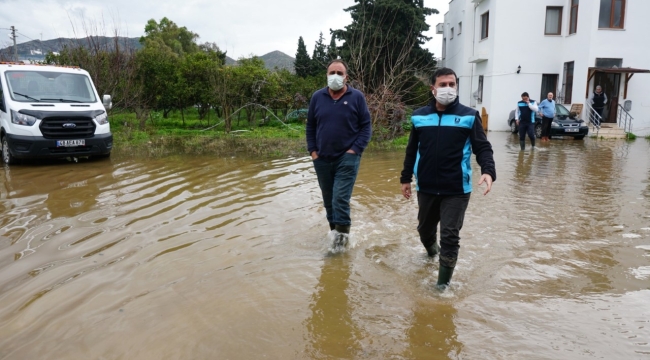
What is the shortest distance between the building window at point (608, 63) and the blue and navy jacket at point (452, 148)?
20.1 meters

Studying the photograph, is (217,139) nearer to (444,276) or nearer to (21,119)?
(21,119)

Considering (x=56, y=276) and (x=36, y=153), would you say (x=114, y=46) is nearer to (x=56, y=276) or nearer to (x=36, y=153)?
(x=36, y=153)

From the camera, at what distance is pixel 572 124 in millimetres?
17531

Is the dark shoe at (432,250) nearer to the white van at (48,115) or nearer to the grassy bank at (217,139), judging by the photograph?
the grassy bank at (217,139)

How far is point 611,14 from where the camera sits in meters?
20.3

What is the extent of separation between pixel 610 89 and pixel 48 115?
22.0 m

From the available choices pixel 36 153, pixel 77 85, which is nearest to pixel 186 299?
pixel 36 153

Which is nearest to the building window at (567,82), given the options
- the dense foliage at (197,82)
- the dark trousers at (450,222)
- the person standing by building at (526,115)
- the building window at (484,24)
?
the building window at (484,24)

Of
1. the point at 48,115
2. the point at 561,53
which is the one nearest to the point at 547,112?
the point at 561,53

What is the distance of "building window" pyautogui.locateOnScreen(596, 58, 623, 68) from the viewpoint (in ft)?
66.9

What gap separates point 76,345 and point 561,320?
10.9 feet

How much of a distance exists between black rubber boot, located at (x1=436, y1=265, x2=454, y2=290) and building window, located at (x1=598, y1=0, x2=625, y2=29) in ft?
68.9

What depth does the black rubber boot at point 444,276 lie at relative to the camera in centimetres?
384

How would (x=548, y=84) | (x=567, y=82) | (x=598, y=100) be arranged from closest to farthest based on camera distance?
1. (x=598, y=100)
2. (x=567, y=82)
3. (x=548, y=84)
